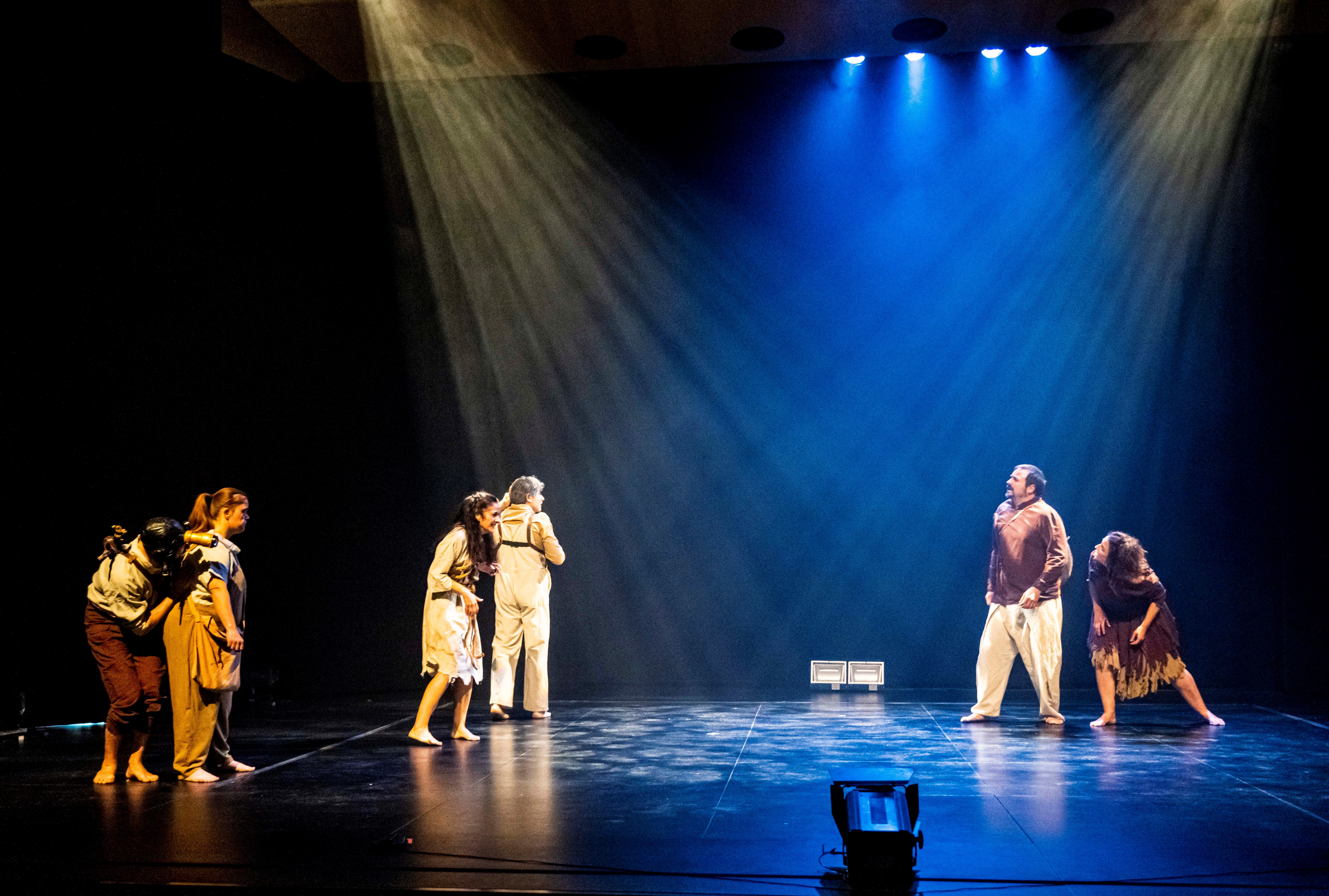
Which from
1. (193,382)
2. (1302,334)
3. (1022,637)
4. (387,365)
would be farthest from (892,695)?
(193,382)

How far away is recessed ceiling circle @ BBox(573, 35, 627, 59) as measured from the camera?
8961mm

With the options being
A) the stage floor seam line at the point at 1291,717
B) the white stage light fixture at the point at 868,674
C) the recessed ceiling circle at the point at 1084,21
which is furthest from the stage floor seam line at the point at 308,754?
the recessed ceiling circle at the point at 1084,21

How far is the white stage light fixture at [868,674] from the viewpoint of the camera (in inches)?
350

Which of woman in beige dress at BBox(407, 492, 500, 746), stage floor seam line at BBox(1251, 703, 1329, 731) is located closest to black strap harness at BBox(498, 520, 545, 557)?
woman in beige dress at BBox(407, 492, 500, 746)

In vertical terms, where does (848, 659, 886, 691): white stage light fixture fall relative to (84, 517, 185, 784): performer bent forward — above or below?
below

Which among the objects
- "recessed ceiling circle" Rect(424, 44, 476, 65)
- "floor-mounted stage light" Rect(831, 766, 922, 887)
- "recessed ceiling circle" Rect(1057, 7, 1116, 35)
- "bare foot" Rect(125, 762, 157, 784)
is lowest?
"bare foot" Rect(125, 762, 157, 784)

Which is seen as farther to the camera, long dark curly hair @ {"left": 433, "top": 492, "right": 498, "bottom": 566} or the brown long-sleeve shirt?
the brown long-sleeve shirt

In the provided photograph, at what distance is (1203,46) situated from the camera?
29.3ft

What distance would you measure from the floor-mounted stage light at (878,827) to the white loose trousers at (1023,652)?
147 inches

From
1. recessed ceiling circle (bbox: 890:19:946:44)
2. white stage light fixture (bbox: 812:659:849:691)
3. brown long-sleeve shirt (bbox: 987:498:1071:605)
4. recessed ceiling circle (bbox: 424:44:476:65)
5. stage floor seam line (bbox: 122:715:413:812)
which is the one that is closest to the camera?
stage floor seam line (bbox: 122:715:413:812)

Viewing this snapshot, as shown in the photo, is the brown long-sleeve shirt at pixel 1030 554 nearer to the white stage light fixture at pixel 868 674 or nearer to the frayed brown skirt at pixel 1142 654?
the frayed brown skirt at pixel 1142 654

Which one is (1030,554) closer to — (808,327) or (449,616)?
(808,327)

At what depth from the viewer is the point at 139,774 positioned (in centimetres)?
510

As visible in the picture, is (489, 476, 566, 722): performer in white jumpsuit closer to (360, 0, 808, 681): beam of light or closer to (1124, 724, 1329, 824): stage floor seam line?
(360, 0, 808, 681): beam of light
